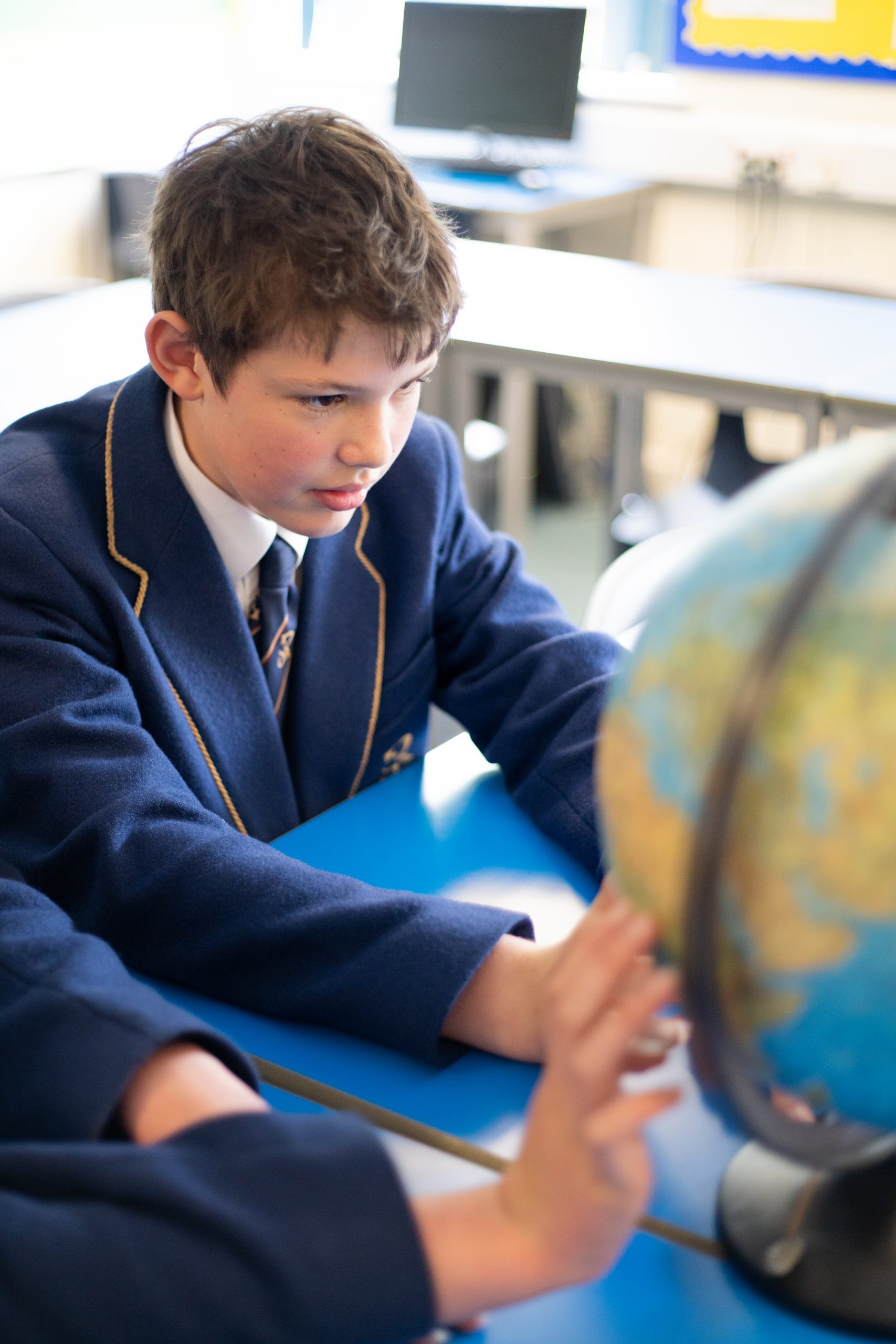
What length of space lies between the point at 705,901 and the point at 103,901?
0.53 meters

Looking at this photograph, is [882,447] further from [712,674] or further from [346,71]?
[346,71]

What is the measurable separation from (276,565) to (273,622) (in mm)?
50

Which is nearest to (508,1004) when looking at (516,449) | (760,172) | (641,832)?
(641,832)

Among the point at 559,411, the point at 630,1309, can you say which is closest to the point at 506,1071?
the point at 630,1309

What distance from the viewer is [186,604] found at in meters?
1.10

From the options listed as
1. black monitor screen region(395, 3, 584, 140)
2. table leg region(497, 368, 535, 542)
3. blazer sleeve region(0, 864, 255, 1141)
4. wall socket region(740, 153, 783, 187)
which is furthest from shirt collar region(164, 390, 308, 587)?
black monitor screen region(395, 3, 584, 140)

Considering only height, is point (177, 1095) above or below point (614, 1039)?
below

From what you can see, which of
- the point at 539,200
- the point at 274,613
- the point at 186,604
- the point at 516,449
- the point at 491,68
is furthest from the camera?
the point at 491,68

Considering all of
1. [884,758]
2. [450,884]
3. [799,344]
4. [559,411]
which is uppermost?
[884,758]

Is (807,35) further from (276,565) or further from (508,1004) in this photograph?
(508,1004)

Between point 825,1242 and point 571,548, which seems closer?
point 825,1242

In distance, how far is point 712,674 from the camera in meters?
0.49

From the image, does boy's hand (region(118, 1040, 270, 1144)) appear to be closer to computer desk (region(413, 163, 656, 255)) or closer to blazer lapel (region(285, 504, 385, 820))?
blazer lapel (region(285, 504, 385, 820))

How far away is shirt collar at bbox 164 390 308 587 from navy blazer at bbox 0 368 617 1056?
2 cm
